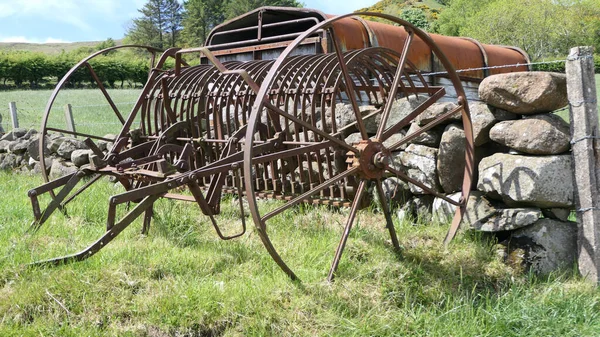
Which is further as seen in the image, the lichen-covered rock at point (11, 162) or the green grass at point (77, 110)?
the green grass at point (77, 110)

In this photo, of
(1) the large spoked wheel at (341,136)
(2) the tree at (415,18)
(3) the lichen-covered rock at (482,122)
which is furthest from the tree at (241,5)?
(3) the lichen-covered rock at (482,122)

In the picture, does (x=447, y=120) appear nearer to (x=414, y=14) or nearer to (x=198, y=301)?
(x=198, y=301)

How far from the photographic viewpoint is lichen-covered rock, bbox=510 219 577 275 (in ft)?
15.0

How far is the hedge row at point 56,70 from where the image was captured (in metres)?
33.2

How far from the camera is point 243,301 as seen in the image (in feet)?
11.2

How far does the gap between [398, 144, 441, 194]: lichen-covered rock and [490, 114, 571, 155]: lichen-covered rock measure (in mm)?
689

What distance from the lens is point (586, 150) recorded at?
4.37m

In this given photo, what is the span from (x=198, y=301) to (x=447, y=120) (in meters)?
2.90

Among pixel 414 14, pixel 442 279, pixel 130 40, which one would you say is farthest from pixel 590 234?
pixel 130 40

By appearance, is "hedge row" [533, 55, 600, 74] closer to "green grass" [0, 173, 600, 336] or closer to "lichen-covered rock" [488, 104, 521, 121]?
"lichen-covered rock" [488, 104, 521, 121]

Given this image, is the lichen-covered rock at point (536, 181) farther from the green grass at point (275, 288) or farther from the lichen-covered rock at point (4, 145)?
the lichen-covered rock at point (4, 145)

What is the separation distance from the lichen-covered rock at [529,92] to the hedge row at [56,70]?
3109cm

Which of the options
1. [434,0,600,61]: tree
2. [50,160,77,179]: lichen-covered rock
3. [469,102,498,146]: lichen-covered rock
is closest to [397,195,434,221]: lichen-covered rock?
[469,102,498,146]: lichen-covered rock

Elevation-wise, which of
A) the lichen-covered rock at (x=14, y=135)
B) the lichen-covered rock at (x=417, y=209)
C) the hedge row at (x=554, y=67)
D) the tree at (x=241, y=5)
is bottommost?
the lichen-covered rock at (x=417, y=209)
